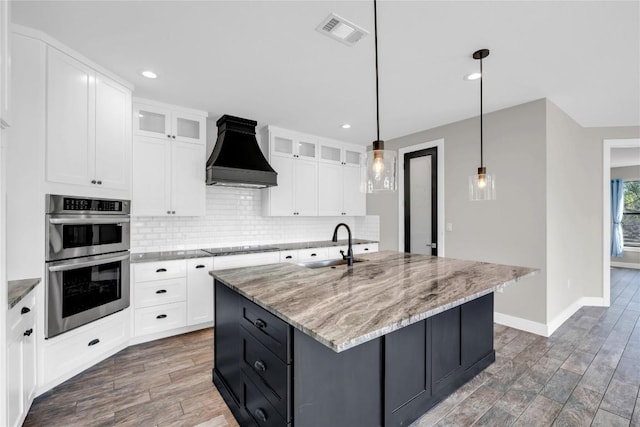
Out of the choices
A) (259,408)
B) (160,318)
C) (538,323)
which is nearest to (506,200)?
(538,323)

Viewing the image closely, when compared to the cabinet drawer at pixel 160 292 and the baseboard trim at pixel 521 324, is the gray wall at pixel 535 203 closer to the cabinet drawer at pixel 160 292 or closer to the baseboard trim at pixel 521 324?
the baseboard trim at pixel 521 324

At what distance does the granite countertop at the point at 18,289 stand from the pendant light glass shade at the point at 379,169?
87.5 inches

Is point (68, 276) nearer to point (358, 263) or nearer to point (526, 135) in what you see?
point (358, 263)

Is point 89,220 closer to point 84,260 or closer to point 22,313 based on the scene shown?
point 84,260

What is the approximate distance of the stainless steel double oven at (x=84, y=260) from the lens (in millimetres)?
2260

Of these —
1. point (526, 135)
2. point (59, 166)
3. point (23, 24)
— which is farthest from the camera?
point (526, 135)

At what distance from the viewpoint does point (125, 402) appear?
2133mm

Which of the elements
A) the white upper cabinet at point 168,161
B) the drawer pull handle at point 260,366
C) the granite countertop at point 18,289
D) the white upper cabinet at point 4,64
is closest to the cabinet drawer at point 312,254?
the white upper cabinet at point 168,161

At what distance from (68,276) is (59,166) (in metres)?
0.88

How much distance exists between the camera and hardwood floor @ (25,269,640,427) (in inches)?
77.0

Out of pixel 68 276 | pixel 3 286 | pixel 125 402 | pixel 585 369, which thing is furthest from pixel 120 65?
pixel 585 369

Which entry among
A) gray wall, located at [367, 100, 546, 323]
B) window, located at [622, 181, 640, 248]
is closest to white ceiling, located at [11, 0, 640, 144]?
gray wall, located at [367, 100, 546, 323]

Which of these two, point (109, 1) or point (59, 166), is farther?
point (59, 166)

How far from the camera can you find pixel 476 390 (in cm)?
225
